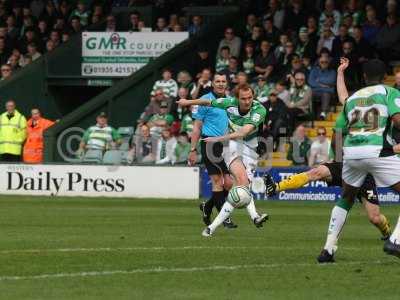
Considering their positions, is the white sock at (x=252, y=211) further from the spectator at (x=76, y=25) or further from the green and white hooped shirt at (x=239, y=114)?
the spectator at (x=76, y=25)

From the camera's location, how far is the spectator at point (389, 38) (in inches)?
1117

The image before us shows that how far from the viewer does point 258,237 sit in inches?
632

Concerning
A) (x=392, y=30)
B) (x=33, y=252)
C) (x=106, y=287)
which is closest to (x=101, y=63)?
(x=392, y=30)

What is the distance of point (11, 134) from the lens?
1197 inches

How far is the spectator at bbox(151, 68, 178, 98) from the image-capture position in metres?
30.3

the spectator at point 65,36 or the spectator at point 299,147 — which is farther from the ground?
the spectator at point 65,36

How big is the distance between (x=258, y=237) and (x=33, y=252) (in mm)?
3557

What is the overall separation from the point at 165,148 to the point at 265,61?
10.8 ft

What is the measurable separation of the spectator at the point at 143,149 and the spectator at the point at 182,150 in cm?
72

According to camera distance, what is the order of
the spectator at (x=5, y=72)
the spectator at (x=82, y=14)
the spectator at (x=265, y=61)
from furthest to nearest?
1. the spectator at (x=82, y=14)
2. the spectator at (x=5, y=72)
3. the spectator at (x=265, y=61)

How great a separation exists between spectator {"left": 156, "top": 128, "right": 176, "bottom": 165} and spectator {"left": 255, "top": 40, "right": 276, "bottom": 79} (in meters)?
2.69

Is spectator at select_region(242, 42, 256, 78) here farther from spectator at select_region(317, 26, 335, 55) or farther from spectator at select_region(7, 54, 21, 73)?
spectator at select_region(7, 54, 21, 73)

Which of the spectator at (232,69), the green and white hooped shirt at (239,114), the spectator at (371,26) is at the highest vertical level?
the spectator at (371,26)

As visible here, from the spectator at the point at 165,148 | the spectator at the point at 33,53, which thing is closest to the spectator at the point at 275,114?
the spectator at the point at 165,148
